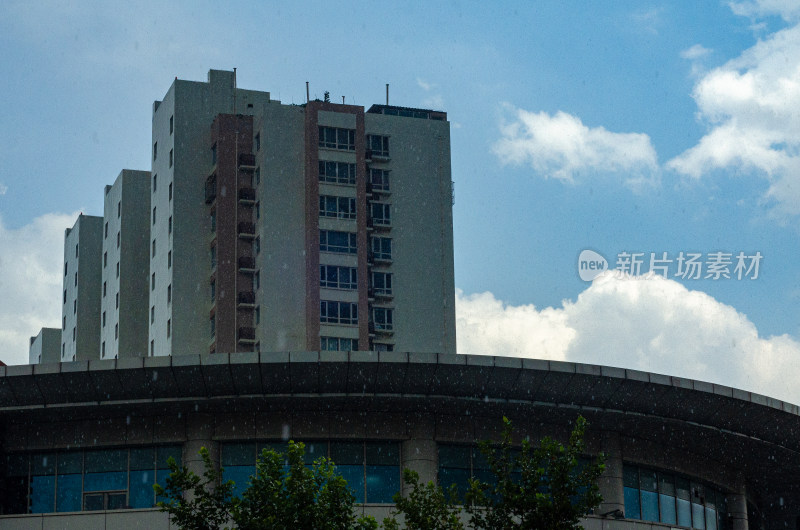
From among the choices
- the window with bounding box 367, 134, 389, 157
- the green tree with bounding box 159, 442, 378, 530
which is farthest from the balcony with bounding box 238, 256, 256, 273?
the green tree with bounding box 159, 442, 378, 530

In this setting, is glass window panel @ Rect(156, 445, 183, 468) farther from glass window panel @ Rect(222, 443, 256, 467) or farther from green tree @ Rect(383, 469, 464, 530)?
green tree @ Rect(383, 469, 464, 530)

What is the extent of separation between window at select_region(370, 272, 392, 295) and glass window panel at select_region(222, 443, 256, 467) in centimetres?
5336

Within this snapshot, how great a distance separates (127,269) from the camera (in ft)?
302

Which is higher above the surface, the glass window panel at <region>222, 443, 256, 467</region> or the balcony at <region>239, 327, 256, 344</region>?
the balcony at <region>239, 327, 256, 344</region>

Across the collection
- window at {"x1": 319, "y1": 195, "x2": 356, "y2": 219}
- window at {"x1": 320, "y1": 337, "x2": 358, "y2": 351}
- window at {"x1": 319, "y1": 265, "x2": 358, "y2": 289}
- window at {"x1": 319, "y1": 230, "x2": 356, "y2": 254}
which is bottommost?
window at {"x1": 320, "y1": 337, "x2": 358, "y2": 351}

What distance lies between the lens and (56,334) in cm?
12425

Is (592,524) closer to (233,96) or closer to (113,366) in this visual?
(113,366)

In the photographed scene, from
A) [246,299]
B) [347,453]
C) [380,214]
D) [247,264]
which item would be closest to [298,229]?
[247,264]

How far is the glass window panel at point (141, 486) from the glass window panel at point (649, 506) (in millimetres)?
12082

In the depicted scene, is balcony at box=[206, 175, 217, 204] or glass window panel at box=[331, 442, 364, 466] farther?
balcony at box=[206, 175, 217, 204]

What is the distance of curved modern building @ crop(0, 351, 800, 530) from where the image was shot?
26.7 metres

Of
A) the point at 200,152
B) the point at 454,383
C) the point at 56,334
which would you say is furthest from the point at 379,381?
the point at 56,334

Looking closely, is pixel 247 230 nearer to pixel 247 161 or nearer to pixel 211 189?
pixel 211 189

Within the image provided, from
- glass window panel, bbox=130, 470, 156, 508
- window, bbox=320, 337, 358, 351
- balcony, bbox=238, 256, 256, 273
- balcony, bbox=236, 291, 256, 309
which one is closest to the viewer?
glass window panel, bbox=130, 470, 156, 508
